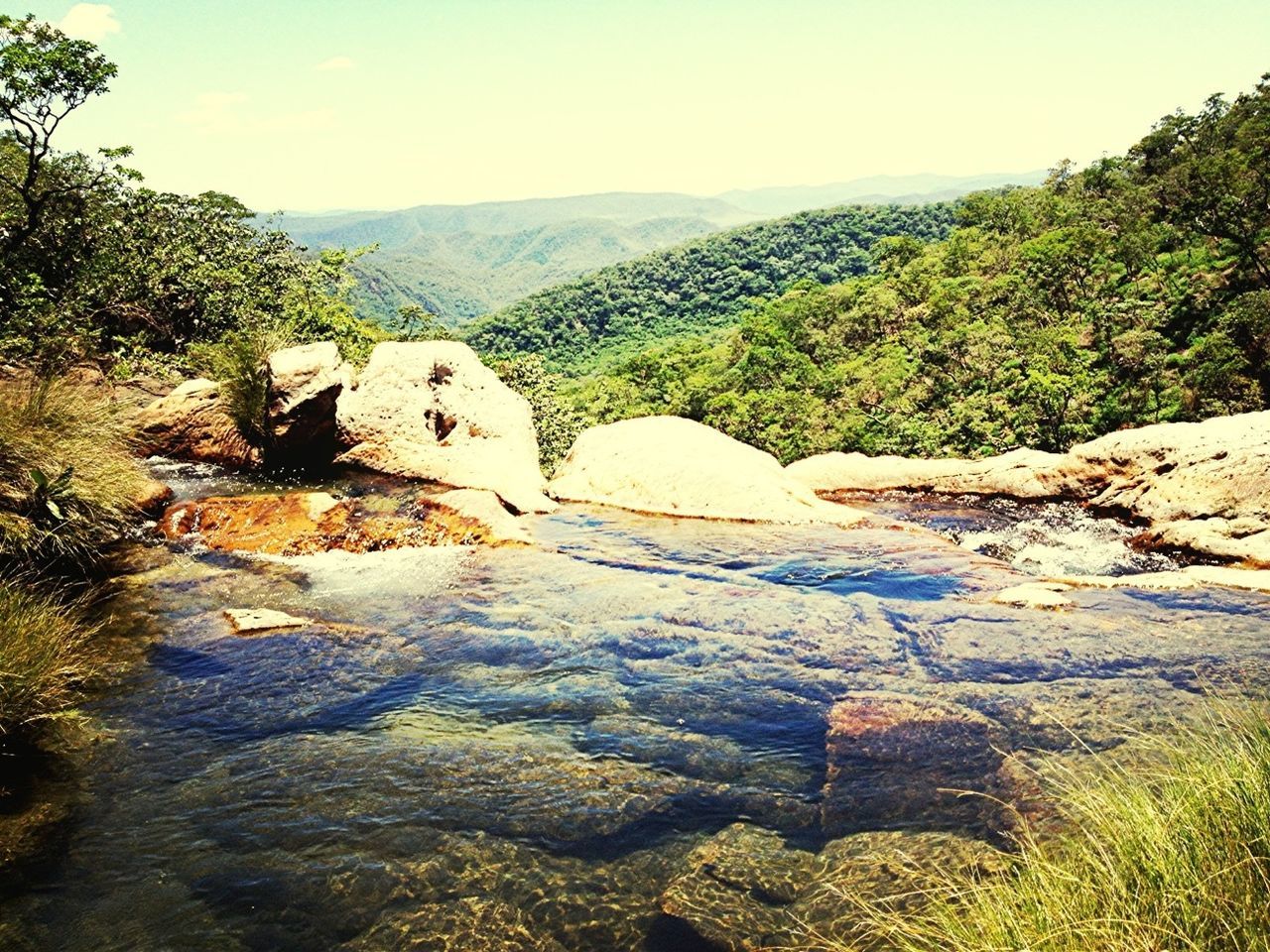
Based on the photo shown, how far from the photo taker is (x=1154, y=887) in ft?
7.97

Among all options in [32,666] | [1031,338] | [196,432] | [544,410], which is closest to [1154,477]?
[544,410]

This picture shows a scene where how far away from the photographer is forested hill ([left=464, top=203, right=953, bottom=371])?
9362 cm

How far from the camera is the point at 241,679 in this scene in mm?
5801

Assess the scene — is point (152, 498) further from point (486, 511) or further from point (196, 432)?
point (486, 511)

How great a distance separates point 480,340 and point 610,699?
299 ft

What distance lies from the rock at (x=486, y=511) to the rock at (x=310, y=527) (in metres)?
0.03

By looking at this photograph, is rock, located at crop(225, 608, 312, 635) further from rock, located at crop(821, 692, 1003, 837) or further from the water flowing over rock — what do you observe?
the water flowing over rock

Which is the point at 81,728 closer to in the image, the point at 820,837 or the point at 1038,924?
the point at 820,837

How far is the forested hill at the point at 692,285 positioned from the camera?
9362cm

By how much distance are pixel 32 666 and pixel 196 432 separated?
9.21 meters

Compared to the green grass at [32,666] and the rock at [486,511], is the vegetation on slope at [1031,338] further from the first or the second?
the green grass at [32,666]

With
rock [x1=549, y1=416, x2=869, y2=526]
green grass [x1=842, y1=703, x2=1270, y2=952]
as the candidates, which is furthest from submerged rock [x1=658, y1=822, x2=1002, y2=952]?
rock [x1=549, y1=416, x2=869, y2=526]

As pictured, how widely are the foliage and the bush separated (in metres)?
10.1

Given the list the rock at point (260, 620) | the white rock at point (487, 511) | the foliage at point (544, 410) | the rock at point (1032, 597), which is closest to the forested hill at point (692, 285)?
the foliage at point (544, 410)
